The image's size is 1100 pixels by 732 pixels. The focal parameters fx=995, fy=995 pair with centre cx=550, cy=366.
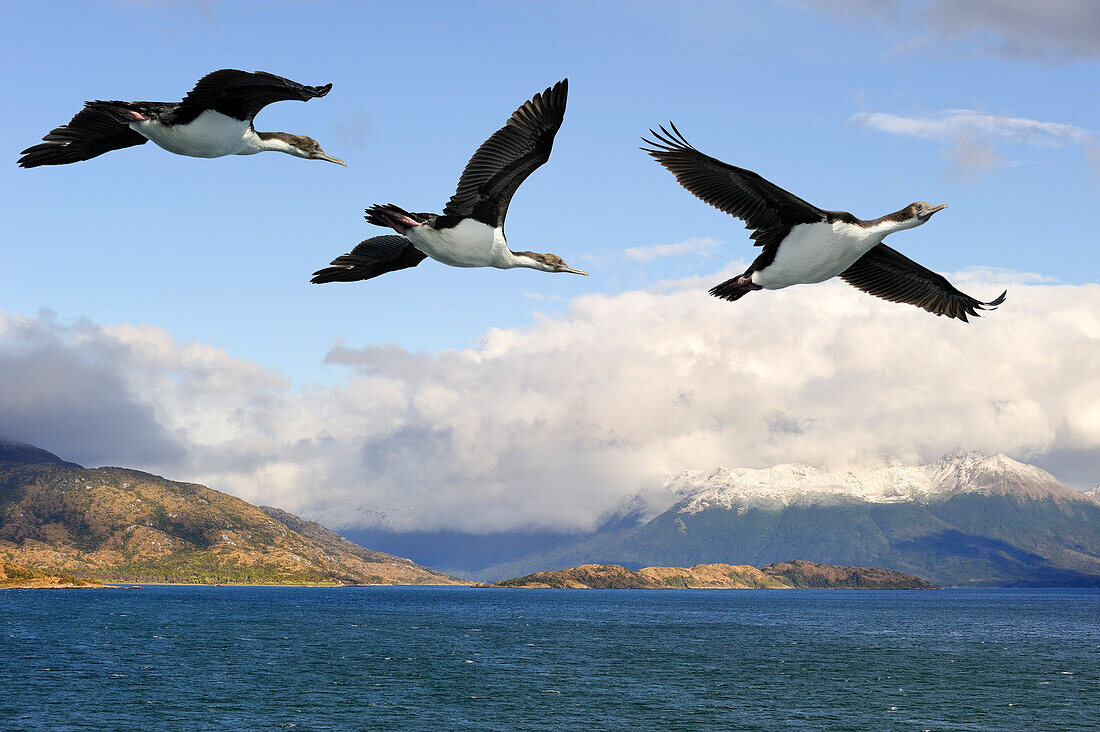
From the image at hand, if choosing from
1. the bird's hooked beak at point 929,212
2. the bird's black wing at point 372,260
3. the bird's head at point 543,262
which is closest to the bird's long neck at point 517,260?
the bird's head at point 543,262

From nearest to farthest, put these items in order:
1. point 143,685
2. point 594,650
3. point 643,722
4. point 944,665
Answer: point 643,722 → point 143,685 → point 944,665 → point 594,650

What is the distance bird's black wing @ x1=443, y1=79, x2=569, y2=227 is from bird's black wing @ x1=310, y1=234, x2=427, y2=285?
2915 mm

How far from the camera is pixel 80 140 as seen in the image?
62.1ft

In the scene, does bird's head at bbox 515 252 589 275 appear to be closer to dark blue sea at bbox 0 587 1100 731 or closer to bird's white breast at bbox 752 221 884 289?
bird's white breast at bbox 752 221 884 289

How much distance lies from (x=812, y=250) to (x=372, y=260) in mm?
8151

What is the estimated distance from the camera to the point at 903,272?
2022 cm

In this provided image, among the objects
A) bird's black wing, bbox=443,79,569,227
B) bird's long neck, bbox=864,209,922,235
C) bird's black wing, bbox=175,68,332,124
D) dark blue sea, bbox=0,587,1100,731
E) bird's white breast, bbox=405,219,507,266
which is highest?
bird's black wing, bbox=175,68,332,124

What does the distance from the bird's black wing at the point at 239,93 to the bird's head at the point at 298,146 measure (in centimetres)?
155

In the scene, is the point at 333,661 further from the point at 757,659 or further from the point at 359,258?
the point at 359,258

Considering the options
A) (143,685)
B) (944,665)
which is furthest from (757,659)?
(143,685)

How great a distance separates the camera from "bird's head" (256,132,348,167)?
18.2m

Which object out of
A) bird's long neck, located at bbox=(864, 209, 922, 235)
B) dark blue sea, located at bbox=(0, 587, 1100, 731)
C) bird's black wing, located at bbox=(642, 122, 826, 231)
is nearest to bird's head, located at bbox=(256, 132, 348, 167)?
bird's black wing, located at bbox=(642, 122, 826, 231)

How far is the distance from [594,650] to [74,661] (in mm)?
71817

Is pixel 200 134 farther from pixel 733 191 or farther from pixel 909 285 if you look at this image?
pixel 909 285
